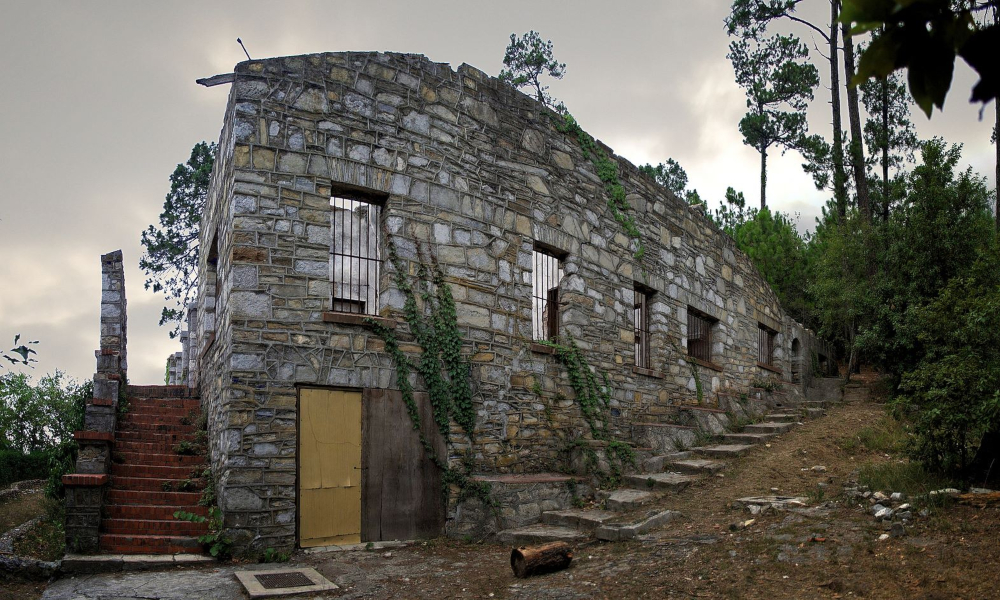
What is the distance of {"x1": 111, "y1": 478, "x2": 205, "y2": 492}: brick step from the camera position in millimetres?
7297

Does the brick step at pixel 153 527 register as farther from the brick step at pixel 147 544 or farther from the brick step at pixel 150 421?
the brick step at pixel 150 421

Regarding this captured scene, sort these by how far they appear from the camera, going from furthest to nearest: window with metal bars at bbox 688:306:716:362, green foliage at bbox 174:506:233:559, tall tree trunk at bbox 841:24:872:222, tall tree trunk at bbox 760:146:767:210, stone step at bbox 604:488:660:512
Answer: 1. tall tree trunk at bbox 760:146:767:210
2. tall tree trunk at bbox 841:24:872:222
3. window with metal bars at bbox 688:306:716:362
4. stone step at bbox 604:488:660:512
5. green foliage at bbox 174:506:233:559

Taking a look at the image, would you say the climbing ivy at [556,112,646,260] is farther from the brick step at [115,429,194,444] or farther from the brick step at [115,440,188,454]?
the brick step at [115,440,188,454]

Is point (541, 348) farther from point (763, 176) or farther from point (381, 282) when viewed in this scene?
point (763, 176)

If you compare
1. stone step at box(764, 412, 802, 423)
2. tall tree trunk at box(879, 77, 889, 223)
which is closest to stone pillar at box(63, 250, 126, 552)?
stone step at box(764, 412, 802, 423)

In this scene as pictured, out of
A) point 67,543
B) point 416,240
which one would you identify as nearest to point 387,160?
point 416,240

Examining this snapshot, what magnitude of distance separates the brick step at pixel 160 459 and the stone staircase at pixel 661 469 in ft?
11.4

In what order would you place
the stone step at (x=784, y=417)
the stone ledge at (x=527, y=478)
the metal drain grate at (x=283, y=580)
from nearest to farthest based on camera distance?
1. the metal drain grate at (x=283, y=580)
2. the stone ledge at (x=527, y=478)
3. the stone step at (x=784, y=417)

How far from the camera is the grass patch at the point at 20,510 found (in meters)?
8.69

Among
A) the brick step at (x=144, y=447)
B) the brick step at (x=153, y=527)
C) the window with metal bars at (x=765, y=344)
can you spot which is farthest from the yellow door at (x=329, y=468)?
the window with metal bars at (x=765, y=344)

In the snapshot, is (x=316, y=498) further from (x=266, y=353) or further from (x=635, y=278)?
(x=635, y=278)

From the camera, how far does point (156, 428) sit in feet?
28.1

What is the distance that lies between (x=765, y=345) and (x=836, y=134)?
655 centimetres

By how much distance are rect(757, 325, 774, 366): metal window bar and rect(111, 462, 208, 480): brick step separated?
1131 cm
